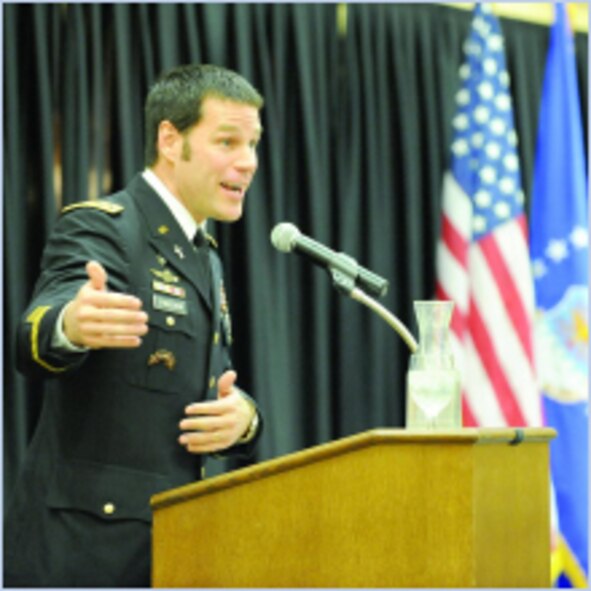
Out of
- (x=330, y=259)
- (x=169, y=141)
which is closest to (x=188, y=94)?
Result: (x=169, y=141)

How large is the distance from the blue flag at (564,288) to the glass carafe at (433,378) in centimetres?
272

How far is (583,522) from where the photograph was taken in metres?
4.60

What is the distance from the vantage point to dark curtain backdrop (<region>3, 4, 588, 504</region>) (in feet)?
13.7

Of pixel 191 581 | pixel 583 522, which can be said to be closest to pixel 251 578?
pixel 191 581

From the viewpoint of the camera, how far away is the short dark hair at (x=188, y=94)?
8.37ft

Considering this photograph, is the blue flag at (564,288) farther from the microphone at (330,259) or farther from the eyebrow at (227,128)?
the microphone at (330,259)

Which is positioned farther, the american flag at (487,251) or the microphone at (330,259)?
the american flag at (487,251)

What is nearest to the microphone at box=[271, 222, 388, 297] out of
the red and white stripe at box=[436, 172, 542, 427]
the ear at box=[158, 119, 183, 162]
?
the ear at box=[158, 119, 183, 162]

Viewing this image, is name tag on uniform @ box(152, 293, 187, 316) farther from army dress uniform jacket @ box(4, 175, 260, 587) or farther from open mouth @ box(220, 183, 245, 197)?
open mouth @ box(220, 183, 245, 197)

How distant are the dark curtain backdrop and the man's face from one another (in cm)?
169

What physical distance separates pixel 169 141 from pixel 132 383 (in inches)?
22.9

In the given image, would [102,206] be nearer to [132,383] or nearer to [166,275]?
[166,275]

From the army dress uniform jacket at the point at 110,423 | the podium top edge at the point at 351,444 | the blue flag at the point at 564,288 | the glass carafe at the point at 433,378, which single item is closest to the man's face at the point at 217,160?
the army dress uniform jacket at the point at 110,423

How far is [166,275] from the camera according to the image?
2.42 meters
